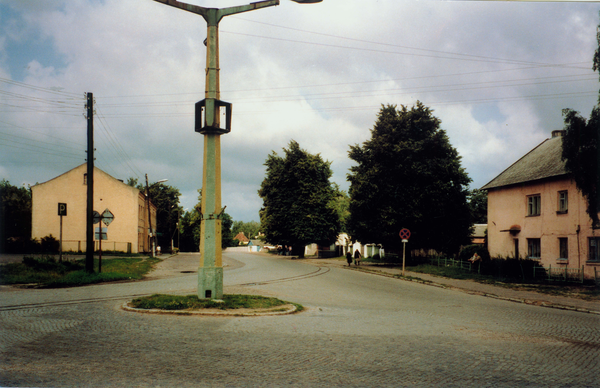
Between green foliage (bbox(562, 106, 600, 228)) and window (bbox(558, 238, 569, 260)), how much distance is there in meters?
7.61

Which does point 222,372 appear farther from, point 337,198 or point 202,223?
point 337,198

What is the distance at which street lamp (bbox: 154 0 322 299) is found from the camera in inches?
440

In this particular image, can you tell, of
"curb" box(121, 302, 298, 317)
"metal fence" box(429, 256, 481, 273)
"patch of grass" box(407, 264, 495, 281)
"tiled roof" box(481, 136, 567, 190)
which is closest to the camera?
"curb" box(121, 302, 298, 317)

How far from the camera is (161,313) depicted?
10.0 m

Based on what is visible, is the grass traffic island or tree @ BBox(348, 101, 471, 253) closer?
the grass traffic island

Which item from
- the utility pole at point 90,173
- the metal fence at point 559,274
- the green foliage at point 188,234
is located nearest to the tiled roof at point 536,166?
the metal fence at point 559,274

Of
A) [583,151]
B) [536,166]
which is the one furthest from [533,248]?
[583,151]

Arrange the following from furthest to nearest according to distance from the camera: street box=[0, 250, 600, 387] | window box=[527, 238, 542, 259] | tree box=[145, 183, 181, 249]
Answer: tree box=[145, 183, 181, 249] → window box=[527, 238, 542, 259] → street box=[0, 250, 600, 387]

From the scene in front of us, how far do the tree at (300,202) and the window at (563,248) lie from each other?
28324 mm

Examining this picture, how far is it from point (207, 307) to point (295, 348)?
410 centimetres

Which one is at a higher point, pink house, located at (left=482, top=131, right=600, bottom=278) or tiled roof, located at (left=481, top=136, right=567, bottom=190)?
tiled roof, located at (left=481, top=136, right=567, bottom=190)

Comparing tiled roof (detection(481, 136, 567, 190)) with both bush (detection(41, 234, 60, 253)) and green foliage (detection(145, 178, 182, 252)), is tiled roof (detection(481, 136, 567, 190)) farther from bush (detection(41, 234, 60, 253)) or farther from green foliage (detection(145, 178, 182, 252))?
green foliage (detection(145, 178, 182, 252))


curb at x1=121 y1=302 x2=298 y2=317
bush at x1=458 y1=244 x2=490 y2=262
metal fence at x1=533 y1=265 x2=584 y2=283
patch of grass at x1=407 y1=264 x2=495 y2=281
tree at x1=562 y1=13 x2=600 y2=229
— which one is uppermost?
tree at x1=562 y1=13 x2=600 y2=229

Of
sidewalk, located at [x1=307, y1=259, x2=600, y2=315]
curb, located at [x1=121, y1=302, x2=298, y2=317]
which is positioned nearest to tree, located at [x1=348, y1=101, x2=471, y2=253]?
sidewalk, located at [x1=307, y1=259, x2=600, y2=315]
